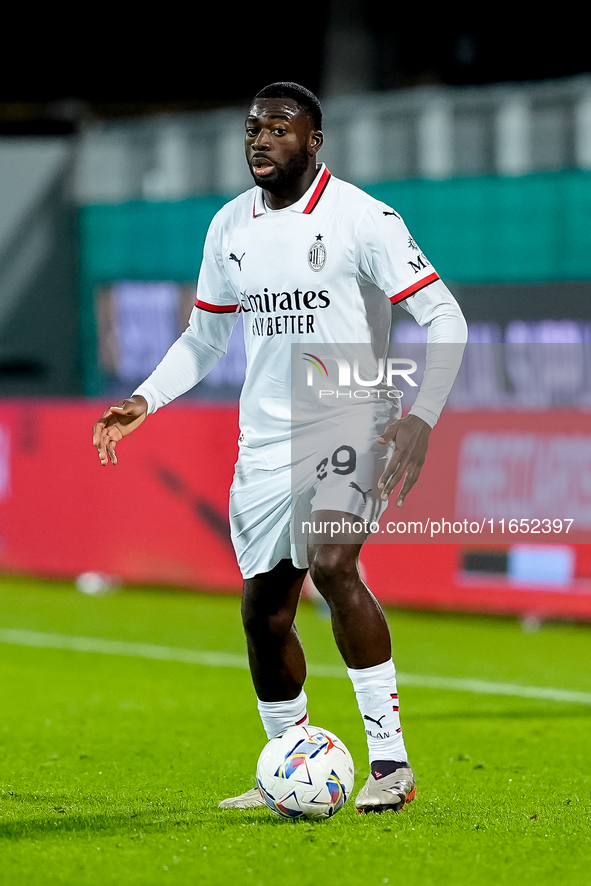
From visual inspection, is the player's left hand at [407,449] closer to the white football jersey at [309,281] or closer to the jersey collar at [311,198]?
the white football jersey at [309,281]

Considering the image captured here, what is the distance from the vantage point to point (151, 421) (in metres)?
11.2

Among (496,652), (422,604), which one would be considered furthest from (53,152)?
(496,652)

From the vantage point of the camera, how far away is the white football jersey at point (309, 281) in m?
4.30

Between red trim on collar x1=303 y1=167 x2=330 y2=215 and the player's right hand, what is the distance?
2.76 ft

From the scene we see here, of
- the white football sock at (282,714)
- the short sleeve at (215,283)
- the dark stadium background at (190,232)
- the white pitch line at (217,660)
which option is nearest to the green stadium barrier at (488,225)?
the dark stadium background at (190,232)

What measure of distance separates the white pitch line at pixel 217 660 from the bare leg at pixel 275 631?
2741mm

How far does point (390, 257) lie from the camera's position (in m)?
4.28

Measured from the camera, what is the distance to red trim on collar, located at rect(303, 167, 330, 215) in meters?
4.44

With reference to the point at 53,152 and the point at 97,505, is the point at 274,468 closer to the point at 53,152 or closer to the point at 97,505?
the point at 97,505

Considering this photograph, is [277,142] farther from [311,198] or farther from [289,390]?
[289,390]

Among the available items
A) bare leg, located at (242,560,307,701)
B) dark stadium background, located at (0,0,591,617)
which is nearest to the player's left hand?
bare leg, located at (242,560,307,701)

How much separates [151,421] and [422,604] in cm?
275

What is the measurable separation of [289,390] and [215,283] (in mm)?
504

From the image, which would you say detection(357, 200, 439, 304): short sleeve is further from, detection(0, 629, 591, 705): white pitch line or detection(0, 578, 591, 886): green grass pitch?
detection(0, 629, 591, 705): white pitch line
